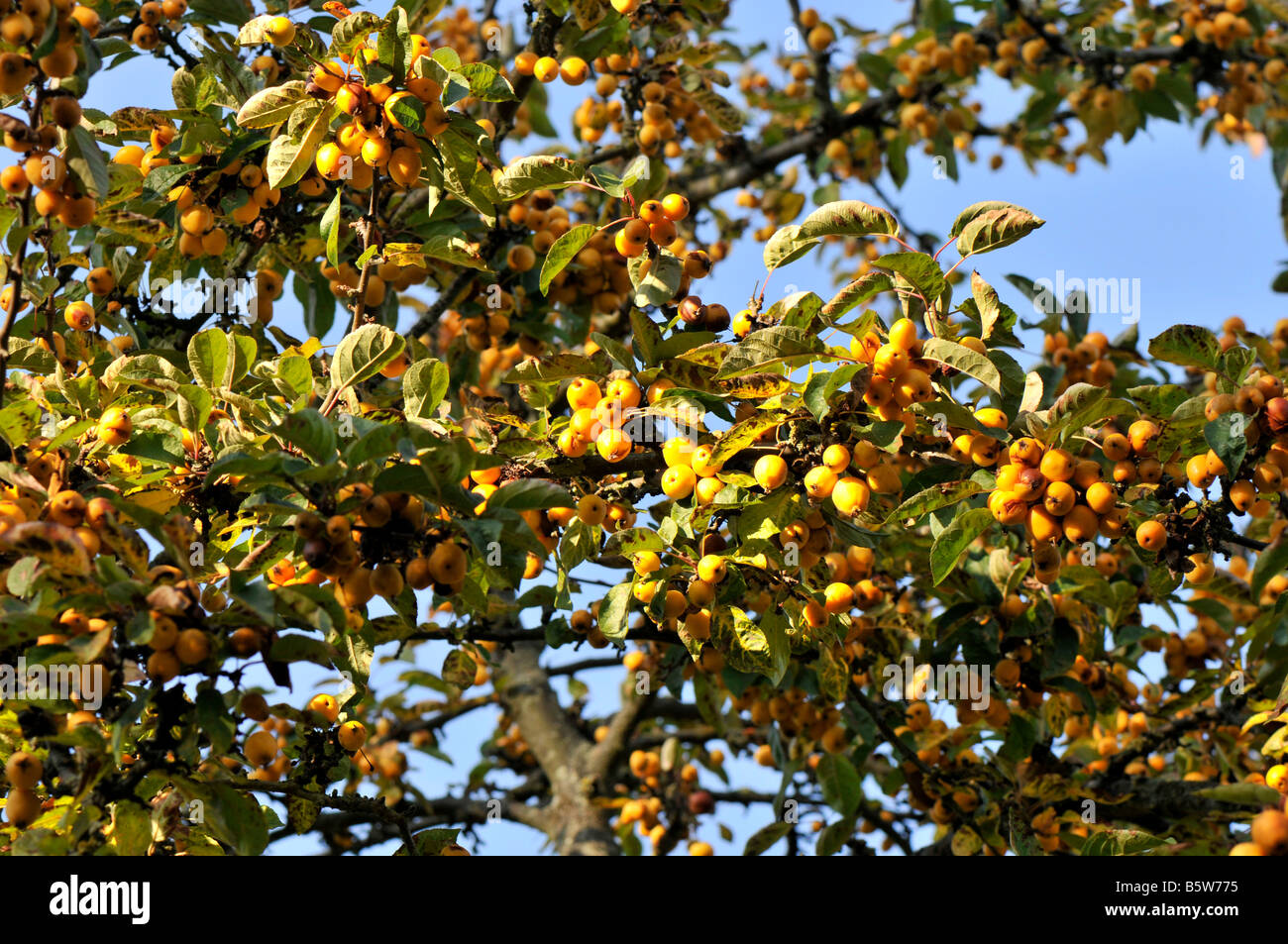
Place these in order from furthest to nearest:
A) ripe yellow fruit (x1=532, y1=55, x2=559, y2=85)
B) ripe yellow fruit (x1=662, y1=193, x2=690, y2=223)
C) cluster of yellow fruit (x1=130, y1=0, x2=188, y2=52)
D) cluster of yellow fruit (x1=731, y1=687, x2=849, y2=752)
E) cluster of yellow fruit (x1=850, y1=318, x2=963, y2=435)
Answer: cluster of yellow fruit (x1=731, y1=687, x2=849, y2=752) < ripe yellow fruit (x1=532, y1=55, x2=559, y2=85) < cluster of yellow fruit (x1=130, y1=0, x2=188, y2=52) < ripe yellow fruit (x1=662, y1=193, x2=690, y2=223) < cluster of yellow fruit (x1=850, y1=318, x2=963, y2=435)

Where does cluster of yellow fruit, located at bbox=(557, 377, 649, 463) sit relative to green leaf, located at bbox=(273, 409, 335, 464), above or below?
above

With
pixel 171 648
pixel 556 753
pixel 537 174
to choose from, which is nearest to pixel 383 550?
pixel 171 648

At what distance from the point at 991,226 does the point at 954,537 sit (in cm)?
77

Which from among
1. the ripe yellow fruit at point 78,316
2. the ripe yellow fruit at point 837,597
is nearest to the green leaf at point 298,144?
the ripe yellow fruit at point 78,316

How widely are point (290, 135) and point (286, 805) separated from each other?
1.77 meters

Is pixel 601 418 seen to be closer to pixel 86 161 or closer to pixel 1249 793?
pixel 86 161

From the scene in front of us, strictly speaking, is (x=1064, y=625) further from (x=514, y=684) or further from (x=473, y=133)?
(x=514, y=684)

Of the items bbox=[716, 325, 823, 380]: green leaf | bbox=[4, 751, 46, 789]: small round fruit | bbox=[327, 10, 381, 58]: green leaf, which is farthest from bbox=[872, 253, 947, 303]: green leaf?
bbox=[4, 751, 46, 789]: small round fruit

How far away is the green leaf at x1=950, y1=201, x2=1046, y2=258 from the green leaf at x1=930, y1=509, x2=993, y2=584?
0.67 m

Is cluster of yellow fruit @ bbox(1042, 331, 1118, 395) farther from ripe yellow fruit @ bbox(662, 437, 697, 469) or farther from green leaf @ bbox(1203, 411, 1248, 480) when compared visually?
ripe yellow fruit @ bbox(662, 437, 697, 469)

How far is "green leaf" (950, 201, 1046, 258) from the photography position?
106 inches

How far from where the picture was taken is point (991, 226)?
8.94ft

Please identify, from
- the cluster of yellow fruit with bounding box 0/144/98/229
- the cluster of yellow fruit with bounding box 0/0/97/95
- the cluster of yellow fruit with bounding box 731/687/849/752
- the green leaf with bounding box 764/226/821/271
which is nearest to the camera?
the cluster of yellow fruit with bounding box 0/0/97/95

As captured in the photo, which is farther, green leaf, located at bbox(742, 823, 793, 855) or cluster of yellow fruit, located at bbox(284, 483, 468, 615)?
green leaf, located at bbox(742, 823, 793, 855)
